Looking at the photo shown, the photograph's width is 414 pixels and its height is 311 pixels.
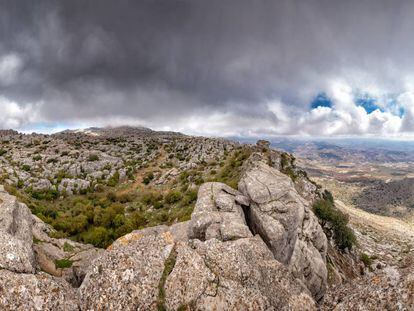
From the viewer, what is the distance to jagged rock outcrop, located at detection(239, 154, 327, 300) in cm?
1781

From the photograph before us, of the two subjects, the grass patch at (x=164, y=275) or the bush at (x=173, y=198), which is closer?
the grass patch at (x=164, y=275)

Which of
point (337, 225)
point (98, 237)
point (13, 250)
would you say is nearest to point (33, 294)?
point (13, 250)

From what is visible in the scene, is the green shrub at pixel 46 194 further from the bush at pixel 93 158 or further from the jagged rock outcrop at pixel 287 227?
the jagged rock outcrop at pixel 287 227

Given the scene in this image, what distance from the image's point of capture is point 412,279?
8.76 meters

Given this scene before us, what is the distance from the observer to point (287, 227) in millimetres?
18953

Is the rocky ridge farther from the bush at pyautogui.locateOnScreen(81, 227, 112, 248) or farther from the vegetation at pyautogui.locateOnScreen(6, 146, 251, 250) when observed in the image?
the bush at pyautogui.locateOnScreen(81, 227, 112, 248)

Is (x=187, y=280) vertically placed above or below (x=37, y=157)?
below

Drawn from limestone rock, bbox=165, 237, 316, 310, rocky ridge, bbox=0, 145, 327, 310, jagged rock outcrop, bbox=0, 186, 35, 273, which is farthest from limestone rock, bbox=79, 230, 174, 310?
jagged rock outcrop, bbox=0, 186, 35, 273

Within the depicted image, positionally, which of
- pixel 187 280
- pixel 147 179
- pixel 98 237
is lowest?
pixel 98 237

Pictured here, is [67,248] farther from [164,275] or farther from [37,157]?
[37,157]

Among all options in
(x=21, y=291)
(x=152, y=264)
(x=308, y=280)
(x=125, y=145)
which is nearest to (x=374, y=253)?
(x=308, y=280)

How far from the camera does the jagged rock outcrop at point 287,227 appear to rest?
701 inches

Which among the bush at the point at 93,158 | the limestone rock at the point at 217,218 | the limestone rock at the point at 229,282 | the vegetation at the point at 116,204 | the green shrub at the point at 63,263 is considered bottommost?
the vegetation at the point at 116,204

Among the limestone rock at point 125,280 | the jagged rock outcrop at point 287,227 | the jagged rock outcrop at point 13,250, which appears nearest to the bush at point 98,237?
the jagged rock outcrop at point 13,250
